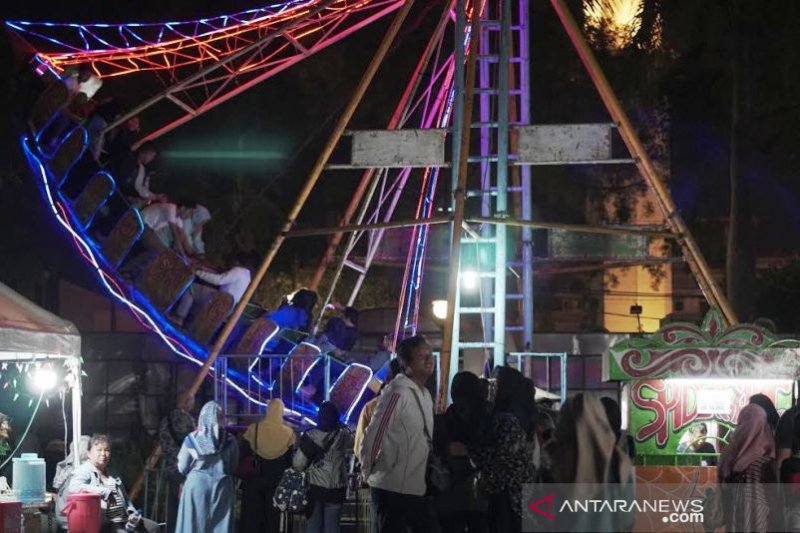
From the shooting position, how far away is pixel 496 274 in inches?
639

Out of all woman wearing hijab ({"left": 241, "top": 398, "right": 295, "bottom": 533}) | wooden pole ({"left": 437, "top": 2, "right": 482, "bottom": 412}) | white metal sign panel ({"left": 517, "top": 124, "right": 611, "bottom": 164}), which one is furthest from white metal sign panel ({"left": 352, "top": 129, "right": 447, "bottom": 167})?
woman wearing hijab ({"left": 241, "top": 398, "right": 295, "bottom": 533})

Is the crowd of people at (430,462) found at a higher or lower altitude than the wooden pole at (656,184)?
lower

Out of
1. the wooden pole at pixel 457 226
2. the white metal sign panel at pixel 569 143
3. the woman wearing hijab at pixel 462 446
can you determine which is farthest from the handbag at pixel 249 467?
the white metal sign panel at pixel 569 143

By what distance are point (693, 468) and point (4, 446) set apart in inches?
256

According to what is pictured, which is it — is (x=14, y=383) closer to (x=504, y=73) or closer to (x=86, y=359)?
(x=504, y=73)

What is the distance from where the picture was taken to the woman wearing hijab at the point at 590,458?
733 cm

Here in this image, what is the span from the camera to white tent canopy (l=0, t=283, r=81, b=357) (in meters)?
11.6

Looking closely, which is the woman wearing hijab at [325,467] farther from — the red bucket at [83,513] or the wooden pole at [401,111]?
the wooden pole at [401,111]

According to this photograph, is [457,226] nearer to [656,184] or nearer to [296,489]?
[656,184]

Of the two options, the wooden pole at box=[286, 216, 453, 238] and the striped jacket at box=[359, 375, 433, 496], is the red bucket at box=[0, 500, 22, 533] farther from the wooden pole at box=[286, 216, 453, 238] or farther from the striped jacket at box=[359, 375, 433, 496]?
the wooden pole at box=[286, 216, 453, 238]

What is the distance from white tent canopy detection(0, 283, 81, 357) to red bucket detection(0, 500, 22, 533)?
4.14ft

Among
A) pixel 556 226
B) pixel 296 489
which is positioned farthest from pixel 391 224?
pixel 296 489

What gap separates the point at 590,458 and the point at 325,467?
6.00 meters

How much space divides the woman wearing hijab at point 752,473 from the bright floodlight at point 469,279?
5245 mm
